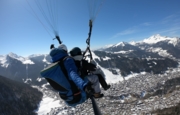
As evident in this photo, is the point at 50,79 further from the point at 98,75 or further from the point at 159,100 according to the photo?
the point at 159,100

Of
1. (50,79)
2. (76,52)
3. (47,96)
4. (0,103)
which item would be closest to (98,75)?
(76,52)

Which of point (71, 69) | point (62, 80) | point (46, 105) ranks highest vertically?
point (71, 69)

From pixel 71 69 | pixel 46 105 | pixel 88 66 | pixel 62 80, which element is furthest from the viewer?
pixel 46 105

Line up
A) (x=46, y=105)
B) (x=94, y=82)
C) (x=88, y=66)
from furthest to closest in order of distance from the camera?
(x=46, y=105) → (x=94, y=82) → (x=88, y=66)

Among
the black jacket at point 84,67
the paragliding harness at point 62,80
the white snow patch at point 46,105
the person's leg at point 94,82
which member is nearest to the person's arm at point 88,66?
the black jacket at point 84,67

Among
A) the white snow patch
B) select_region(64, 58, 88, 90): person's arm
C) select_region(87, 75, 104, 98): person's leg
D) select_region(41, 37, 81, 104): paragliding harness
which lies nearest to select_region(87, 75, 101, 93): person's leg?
select_region(87, 75, 104, 98): person's leg

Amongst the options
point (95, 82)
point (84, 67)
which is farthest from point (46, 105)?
point (84, 67)

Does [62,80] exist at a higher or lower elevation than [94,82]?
higher

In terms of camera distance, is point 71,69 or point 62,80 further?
point 62,80

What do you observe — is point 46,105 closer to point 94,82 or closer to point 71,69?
point 94,82

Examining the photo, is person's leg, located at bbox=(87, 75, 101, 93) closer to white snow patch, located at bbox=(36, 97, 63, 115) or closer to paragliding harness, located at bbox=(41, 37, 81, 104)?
paragliding harness, located at bbox=(41, 37, 81, 104)
